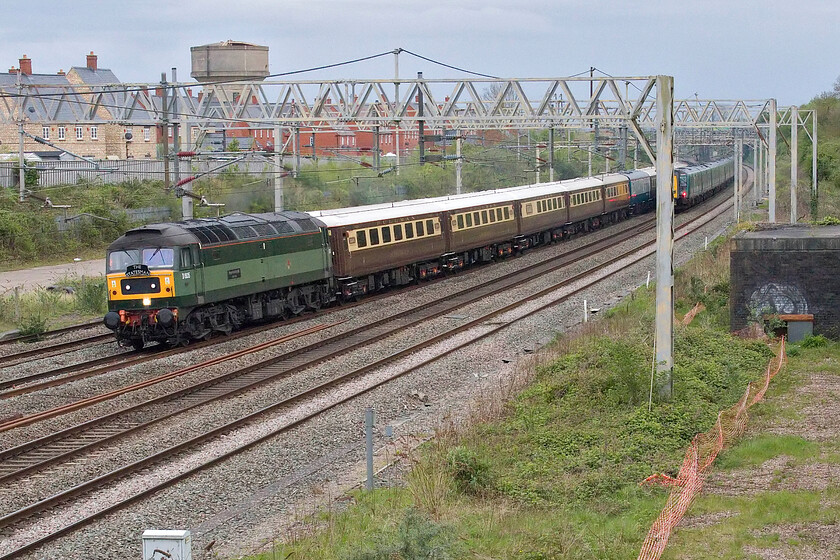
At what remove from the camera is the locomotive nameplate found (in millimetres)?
22938

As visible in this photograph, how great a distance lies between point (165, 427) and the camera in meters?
16.8

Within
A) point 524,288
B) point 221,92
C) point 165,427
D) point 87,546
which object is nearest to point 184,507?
point 87,546

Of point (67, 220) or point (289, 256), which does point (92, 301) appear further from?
point (67, 220)

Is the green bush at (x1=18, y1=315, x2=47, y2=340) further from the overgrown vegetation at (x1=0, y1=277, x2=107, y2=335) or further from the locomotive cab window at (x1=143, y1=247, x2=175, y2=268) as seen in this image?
the locomotive cab window at (x1=143, y1=247, x2=175, y2=268)

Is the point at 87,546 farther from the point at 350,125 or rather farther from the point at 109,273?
the point at 350,125

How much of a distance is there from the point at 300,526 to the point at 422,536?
10.1 ft

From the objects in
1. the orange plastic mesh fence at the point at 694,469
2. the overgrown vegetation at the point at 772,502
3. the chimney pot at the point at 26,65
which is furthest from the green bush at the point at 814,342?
the chimney pot at the point at 26,65

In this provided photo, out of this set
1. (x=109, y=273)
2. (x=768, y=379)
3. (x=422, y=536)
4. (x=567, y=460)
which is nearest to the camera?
(x=422, y=536)

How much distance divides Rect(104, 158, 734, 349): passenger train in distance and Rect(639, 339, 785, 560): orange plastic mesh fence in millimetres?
3804

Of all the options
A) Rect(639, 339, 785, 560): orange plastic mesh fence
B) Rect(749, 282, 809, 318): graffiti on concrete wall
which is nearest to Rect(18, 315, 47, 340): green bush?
Rect(639, 339, 785, 560): orange plastic mesh fence

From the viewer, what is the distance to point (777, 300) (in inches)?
909

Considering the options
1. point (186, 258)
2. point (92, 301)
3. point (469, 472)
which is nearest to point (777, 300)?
point (469, 472)

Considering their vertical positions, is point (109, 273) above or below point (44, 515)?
above

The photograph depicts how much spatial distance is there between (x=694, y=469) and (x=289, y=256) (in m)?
16.0
